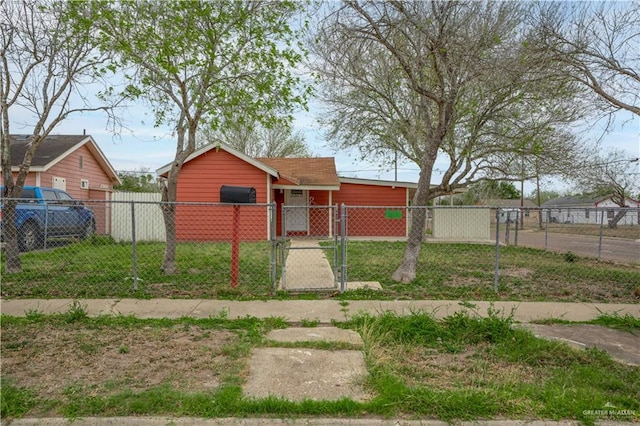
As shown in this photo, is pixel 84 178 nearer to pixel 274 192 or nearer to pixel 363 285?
pixel 274 192

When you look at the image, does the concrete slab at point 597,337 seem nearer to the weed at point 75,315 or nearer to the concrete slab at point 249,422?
the concrete slab at point 249,422

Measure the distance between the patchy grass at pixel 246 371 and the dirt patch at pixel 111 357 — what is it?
0.04ft

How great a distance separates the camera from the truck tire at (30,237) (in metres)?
9.83

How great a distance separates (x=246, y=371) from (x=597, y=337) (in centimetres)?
431

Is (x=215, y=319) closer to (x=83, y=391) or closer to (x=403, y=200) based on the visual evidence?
(x=83, y=391)

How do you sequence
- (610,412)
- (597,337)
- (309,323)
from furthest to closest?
1. (309,323)
2. (597,337)
3. (610,412)

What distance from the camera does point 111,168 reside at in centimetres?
2033

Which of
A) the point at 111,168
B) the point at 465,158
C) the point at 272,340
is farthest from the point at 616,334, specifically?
the point at 111,168

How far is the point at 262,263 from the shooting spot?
931 centimetres

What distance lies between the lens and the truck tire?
983 cm

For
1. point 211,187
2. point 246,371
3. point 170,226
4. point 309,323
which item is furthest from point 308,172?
point 246,371

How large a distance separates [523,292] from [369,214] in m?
10.8

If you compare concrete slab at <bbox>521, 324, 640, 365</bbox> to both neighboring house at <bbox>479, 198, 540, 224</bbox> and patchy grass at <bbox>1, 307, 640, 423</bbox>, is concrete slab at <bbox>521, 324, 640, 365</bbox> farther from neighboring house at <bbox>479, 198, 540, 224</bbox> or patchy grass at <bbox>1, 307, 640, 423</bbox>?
neighboring house at <bbox>479, 198, 540, 224</bbox>

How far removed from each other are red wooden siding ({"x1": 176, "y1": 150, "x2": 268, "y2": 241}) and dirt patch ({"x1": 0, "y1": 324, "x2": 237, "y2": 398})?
962 cm
